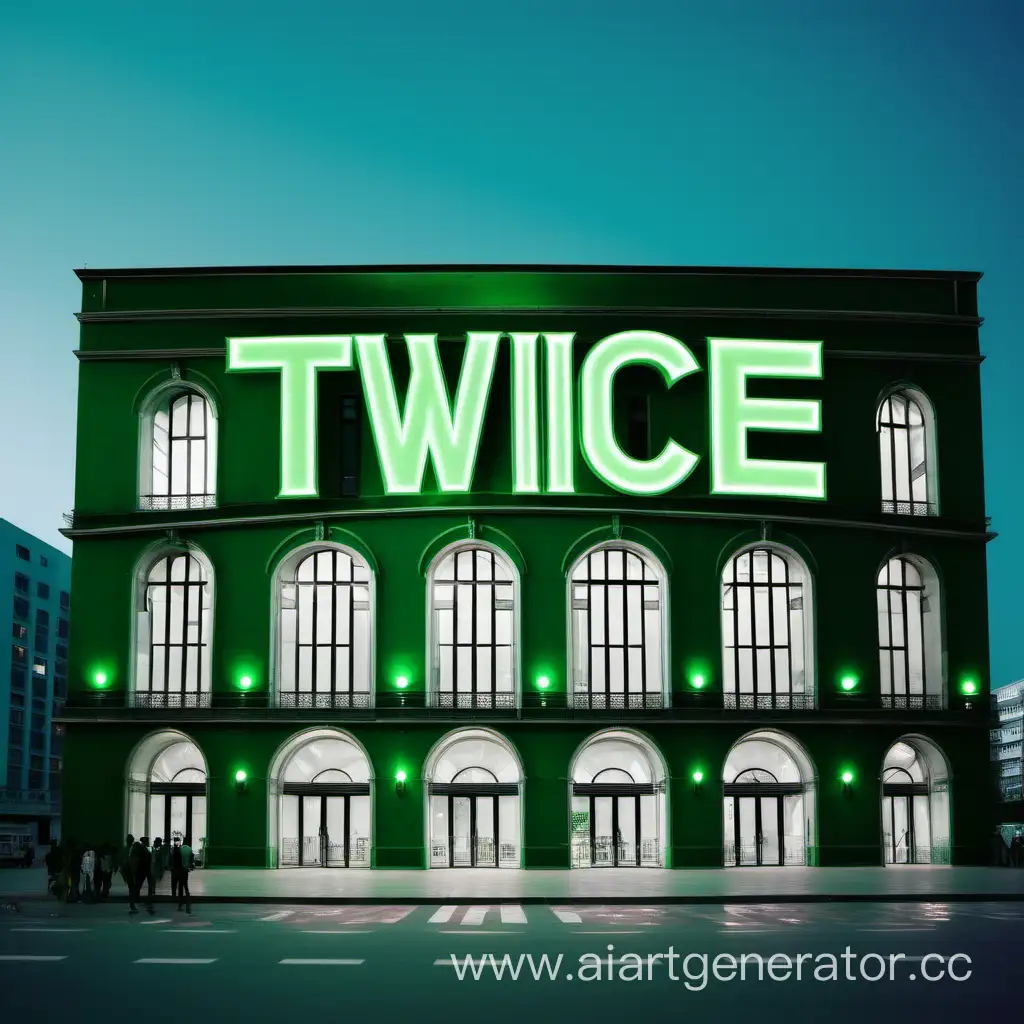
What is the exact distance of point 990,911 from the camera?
94.2 feet

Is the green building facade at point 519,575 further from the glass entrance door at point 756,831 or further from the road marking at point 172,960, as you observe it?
the road marking at point 172,960

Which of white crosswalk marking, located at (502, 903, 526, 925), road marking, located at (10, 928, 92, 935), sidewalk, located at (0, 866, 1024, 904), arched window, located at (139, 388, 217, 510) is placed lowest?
sidewalk, located at (0, 866, 1024, 904)

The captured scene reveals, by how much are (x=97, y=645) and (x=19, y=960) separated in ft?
93.8

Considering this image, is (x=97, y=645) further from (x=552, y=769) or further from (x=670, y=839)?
(x=670, y=839)

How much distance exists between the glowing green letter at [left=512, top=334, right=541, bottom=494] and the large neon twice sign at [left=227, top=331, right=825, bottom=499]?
0.03 metres

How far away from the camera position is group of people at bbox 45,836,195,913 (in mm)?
29172

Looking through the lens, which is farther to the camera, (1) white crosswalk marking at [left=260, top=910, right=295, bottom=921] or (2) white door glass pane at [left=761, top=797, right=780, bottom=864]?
(2) white door glass pane at [left=761, top=797, right=780, bottom=864]

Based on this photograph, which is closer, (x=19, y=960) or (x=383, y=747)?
(x=19, y=960)

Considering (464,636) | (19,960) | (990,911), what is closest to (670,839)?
(464,636)

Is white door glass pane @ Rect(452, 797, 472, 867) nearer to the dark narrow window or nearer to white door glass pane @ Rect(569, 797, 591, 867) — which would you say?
white door glass pane @ Rect(569, 797, 591, 867)

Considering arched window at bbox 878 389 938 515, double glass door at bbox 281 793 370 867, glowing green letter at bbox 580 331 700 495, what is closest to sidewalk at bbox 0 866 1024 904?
double glass door at bbox 281 793 370 867

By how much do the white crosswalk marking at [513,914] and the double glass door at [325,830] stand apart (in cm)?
1514

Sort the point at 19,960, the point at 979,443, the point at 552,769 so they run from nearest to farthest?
the point at 19,960 < the point at 552,769 < the point at 979,443

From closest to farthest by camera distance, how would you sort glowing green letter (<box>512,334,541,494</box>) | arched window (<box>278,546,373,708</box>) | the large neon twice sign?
glowing green letter (<box>512,334,541,494</box>)
the large neon twice sign
arched window (<box>278,546,373,708</box>)
